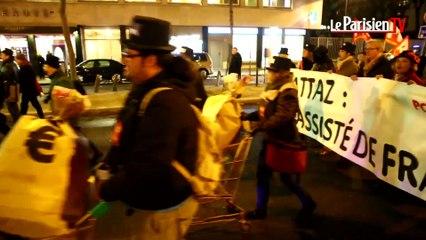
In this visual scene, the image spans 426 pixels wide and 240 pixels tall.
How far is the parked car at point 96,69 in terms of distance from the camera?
23078 mm

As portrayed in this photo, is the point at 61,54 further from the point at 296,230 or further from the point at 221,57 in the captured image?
the point at 296,230

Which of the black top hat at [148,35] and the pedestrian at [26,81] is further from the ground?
the black top hat at [148,35]

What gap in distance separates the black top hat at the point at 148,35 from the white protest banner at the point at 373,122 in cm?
334

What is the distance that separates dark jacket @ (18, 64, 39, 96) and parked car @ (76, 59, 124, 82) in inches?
520

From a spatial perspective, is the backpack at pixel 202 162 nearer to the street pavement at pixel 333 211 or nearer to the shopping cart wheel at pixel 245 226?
the shopping cart wheel at pixel 245 226

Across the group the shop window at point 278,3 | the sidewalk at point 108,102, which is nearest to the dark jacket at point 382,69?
the sidewalk at point 108,102

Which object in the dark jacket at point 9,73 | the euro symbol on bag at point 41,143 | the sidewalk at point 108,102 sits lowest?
the sidewalk at point 108,102

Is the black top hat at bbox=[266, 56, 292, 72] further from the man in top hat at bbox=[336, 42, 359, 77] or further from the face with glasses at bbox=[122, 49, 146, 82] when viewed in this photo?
the man in top hat at bbox=[336, 42, 359, 77]

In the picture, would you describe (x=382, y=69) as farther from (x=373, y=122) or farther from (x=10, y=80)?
(x=10, y=80)

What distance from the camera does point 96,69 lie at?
23359mm

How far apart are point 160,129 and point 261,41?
109 feet

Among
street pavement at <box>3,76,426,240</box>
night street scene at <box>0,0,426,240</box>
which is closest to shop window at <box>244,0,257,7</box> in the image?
night street scene at <box>0,0,426,240</box>

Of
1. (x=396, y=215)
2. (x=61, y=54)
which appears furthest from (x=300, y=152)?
(x=61, y=54)

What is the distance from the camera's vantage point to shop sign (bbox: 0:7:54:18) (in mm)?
26406
